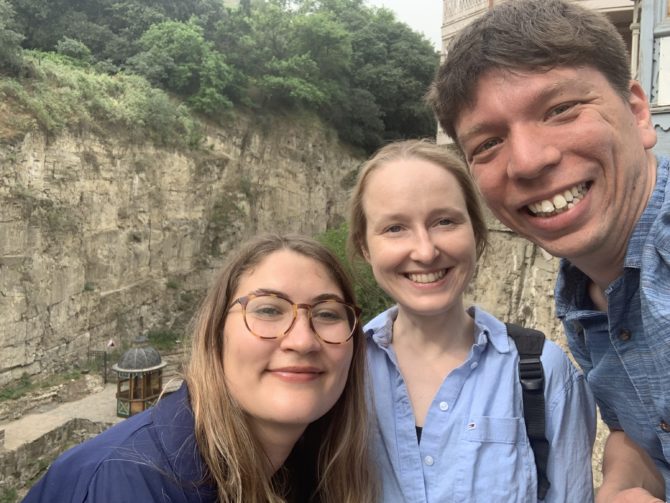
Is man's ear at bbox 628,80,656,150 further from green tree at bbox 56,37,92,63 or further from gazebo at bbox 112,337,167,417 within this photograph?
green tree at bbox 56,37,92,63

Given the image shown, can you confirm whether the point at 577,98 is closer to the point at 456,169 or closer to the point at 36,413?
the point at 456,169

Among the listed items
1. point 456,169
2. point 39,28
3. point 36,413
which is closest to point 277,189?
point 39,28

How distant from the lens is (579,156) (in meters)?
1.18

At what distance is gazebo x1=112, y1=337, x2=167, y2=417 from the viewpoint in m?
9.80

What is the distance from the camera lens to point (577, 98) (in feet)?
3.85

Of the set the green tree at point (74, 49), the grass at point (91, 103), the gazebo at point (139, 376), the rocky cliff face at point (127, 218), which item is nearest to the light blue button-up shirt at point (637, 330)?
the gazebo at point (139, 376)

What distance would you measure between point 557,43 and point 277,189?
63.3 feet

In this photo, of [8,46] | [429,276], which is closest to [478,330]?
[429,276]

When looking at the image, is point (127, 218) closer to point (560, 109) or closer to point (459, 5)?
point (459, 5)

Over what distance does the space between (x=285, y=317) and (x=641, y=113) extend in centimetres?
109

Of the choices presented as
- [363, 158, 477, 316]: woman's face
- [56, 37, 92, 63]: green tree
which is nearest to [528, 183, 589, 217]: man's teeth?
[363, 158, 477, 316]: woman's face

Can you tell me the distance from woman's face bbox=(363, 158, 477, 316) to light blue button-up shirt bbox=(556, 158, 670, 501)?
33cm

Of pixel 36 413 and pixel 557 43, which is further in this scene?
pixel 36 413

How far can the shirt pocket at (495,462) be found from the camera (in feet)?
4.91
